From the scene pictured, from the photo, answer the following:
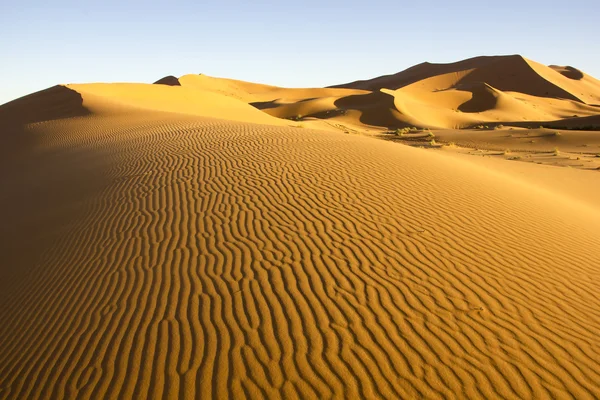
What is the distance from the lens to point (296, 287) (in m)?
5.36

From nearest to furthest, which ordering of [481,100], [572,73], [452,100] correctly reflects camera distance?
[481,100]
[452,100]
[572,73]

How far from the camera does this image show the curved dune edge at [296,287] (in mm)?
4109

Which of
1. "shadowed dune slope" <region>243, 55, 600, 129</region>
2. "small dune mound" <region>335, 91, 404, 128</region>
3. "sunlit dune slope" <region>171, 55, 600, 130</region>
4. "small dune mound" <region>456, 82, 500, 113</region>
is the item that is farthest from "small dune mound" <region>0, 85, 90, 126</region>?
"small dune mound" <region>456, 82, 500, 113</region>

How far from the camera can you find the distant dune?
4.12 meters

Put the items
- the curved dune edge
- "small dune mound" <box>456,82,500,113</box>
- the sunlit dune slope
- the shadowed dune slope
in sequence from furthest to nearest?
"small dune mound" <box>456,82,500,113</box> < the shadowed dune slope < the sunlit dune slope < the curved dune edge

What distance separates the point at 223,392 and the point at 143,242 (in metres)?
3.39

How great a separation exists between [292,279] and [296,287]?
188 mm

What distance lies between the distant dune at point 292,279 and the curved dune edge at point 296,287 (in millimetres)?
22

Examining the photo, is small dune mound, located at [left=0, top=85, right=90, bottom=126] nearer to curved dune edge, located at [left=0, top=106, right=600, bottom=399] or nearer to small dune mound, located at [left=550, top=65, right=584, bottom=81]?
curved dune edge, located at [left=0, top=106, right=600, bottom=399]

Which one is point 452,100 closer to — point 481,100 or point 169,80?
point 481,100

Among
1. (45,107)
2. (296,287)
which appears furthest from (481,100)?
(296,287)

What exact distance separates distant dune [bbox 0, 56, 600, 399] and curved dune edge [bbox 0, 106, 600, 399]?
0.02 m

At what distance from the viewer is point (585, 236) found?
8.11m

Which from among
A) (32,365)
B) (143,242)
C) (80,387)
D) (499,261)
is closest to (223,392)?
(80,387)
